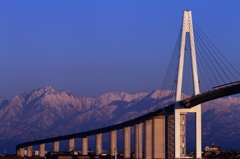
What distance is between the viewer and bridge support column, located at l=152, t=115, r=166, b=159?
110875 mm

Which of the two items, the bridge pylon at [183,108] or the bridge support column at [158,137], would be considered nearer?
the bridge pylon at [183,108]

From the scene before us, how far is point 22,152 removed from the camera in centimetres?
16688

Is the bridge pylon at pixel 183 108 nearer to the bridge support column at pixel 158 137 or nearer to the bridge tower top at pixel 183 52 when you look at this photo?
the bridge tower top at pixel 183 52

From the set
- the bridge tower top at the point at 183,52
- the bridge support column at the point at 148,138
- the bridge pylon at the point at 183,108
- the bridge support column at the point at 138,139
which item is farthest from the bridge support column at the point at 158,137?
the bridge tower top at the point at 183,52

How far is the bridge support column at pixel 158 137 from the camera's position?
111 m

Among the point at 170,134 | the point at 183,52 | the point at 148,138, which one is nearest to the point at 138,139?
the point at 148,138

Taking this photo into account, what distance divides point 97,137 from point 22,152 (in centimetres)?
2865

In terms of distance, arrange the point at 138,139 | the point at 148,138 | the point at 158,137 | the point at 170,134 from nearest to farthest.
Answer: the point at 170,134, the point at 158,137, the point at 148,138, the point at 138,139

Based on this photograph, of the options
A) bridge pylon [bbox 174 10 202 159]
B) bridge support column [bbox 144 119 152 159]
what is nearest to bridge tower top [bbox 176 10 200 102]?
bridge pylon [bbox 174 10 202 159]

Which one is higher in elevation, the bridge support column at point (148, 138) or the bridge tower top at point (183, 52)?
the bridge tower top at point (183, 52)

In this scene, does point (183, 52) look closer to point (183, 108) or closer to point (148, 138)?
point (183, 108)

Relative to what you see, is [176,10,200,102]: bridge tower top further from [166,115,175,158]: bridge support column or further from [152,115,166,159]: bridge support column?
[152,115,166,159]: bridge support column

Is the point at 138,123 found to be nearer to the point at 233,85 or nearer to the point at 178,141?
the point at 178,141

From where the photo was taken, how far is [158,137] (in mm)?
111312
